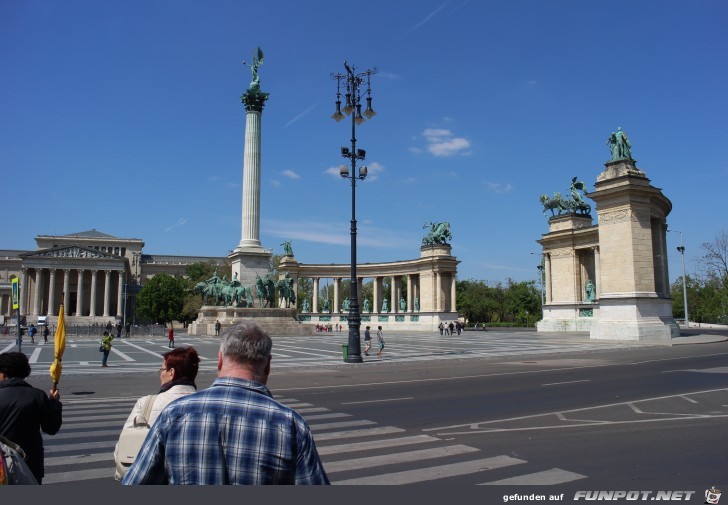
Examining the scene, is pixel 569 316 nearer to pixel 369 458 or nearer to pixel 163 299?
pixel 369 458

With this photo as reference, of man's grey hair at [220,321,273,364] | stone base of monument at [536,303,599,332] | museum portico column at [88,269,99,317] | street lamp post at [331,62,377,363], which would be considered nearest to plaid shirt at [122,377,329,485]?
man's grey hair at [220,321,273,364]

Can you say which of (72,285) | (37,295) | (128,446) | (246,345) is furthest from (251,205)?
(72,285)

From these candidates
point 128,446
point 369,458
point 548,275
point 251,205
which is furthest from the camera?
point 548,275

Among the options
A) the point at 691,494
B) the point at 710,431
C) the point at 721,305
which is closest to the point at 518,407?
the point at 710,431

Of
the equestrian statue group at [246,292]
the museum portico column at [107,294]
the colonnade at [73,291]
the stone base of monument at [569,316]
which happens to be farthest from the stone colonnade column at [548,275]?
the museum portico column at [107,294]

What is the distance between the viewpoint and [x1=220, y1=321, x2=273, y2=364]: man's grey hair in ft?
8.95

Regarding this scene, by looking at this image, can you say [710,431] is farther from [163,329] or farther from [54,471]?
[163,329]

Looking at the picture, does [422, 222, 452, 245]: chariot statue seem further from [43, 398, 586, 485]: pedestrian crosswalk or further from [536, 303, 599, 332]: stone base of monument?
[43, 398, 586, 485]: pedestrian crosswalk

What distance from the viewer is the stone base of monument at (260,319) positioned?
153 ft

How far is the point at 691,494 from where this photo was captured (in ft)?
18.6

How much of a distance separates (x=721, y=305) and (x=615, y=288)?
49.5 metres

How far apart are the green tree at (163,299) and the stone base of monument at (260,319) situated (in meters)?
49.1

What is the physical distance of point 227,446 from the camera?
245cm

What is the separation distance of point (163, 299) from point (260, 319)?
5686cm
